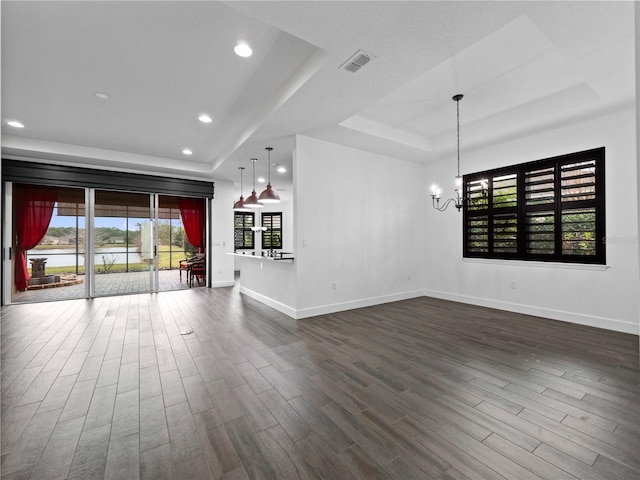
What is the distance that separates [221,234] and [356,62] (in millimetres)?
6268

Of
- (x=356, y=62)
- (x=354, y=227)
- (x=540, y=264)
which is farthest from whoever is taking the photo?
(x=354, y=227)

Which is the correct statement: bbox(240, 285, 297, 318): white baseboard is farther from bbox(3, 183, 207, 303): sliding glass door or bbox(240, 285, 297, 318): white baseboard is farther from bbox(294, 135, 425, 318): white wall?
bbox(3, 183, 207, 303): sliding glass door

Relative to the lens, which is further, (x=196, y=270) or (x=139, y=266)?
(x=196, y=270)

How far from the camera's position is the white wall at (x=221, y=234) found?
7727 millimetres

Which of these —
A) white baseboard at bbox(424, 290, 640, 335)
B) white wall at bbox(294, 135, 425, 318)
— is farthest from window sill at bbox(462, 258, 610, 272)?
white wall at bbox(294, 135, 425, 318)

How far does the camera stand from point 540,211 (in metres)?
4.57

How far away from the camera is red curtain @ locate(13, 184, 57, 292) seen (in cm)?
566

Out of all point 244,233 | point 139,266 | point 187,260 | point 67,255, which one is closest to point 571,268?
point 187,260

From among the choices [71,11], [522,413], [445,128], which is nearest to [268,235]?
[445,128]

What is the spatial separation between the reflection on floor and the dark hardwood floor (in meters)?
2.24

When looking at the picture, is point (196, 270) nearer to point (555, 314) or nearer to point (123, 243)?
point (123, 243)

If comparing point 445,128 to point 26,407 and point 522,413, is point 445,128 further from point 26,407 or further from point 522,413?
point 26,407

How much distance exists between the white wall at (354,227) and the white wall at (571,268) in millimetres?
769

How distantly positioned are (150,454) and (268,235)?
10.3 m
